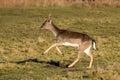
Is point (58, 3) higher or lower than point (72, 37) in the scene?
lower

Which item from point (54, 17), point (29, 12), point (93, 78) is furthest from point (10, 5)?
point (93, 78)

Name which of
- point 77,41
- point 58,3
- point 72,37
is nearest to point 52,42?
point 72,37

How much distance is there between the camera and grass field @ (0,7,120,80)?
→ 14.7 m

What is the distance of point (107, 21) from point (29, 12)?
282 inches

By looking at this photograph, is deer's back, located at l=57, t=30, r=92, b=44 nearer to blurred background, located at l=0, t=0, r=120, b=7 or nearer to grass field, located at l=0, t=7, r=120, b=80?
grass field, located at l=0, t=7, r=120, b=80

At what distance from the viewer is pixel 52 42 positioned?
2514cm

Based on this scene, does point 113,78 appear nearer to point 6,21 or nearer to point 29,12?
point 6,21

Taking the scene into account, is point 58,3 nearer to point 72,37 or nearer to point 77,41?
point 72,37

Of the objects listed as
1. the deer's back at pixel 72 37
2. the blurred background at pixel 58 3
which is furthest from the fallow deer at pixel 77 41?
the blurred background at pixel 58 3

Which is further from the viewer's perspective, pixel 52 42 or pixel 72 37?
pixel 52 42

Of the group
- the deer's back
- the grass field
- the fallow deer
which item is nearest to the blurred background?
the grass field

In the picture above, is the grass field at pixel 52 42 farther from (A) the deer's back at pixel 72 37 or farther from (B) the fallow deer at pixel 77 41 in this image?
(A) the deer's back at pixel 72 37

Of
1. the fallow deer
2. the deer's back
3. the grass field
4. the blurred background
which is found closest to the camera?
the grass field

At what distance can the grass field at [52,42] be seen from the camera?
14656 mm
